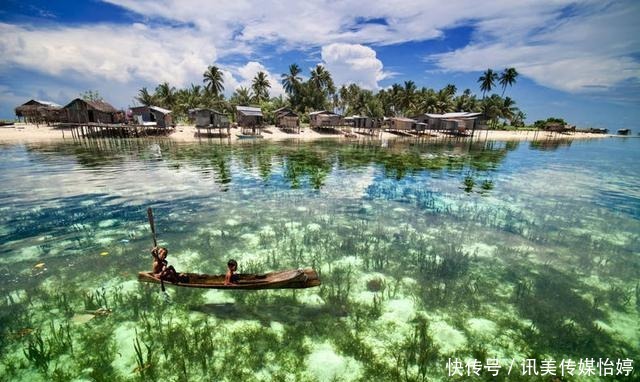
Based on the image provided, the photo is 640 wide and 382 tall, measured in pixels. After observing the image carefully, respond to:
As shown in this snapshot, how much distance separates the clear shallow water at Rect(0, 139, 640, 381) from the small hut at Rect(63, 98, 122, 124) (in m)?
38.8

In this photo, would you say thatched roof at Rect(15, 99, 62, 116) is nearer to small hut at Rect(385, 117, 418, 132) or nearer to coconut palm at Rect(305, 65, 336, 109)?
coconut palm at Rect(305, 65, 336, 109)

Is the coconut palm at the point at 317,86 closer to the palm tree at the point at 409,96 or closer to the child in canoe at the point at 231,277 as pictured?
the palm tree at the point at 409,96

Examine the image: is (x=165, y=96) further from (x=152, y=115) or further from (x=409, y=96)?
(x=409, y=96)

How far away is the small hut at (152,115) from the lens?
55281 mm

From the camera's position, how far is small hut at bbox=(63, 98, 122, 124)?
51.3m

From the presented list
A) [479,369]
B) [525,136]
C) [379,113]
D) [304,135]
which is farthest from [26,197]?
[525,136]

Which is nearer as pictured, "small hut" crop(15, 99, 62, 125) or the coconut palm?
"small hut" crop(15, 99, 62, 125)

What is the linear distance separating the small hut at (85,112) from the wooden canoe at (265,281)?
59132 millimetres

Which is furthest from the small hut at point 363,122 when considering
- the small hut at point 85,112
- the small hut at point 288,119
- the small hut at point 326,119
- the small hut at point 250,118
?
the small hut at point 85,112

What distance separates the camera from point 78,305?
842 centimetres

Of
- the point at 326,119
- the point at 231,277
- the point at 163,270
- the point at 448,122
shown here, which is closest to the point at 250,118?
the point at 326,119

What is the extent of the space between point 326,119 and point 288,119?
360 inches

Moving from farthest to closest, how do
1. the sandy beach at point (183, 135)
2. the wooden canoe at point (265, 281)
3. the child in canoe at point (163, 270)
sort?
the sandy beach at point (183, 135)
the child in canoe at point (163, 270)
the wooden canoe at point (265, 281)

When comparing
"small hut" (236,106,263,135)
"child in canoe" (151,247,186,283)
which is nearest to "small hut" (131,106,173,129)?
"small hut" (236,106,263,135)
